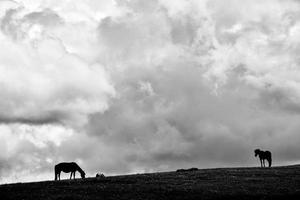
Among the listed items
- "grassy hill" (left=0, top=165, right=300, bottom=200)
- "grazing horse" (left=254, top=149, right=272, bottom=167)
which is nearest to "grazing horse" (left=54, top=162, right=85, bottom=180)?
"grassy hill" (left=0, top=165, right=300, bottom=200)

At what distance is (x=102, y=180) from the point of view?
62000 mm

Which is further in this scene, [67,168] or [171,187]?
[67,168]

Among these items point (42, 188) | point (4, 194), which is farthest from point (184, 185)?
point (4, 194)

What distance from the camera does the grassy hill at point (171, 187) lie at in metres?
50.7

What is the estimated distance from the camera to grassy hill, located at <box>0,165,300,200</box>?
50.7m

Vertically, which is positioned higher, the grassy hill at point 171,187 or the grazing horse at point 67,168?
the grazing horse at point 67,168

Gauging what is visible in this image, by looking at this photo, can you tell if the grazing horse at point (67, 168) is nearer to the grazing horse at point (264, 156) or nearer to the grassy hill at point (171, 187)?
the grassy hill at point (171, 187)

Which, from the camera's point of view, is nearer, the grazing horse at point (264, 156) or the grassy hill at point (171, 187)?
the grassy hill at point (171, 187)

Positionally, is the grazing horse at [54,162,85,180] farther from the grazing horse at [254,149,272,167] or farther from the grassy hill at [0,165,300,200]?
the grazing horse at [254,149,272,167]

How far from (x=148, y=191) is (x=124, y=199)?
16.0 feet

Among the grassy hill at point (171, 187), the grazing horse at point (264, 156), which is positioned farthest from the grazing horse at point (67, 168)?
the grazing horse at point (264, 156)

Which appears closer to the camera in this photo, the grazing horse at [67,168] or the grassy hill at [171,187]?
the grassy hill at [171,187]

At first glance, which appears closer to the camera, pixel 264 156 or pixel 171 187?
pixel 171 187

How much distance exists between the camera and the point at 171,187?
55.3m
